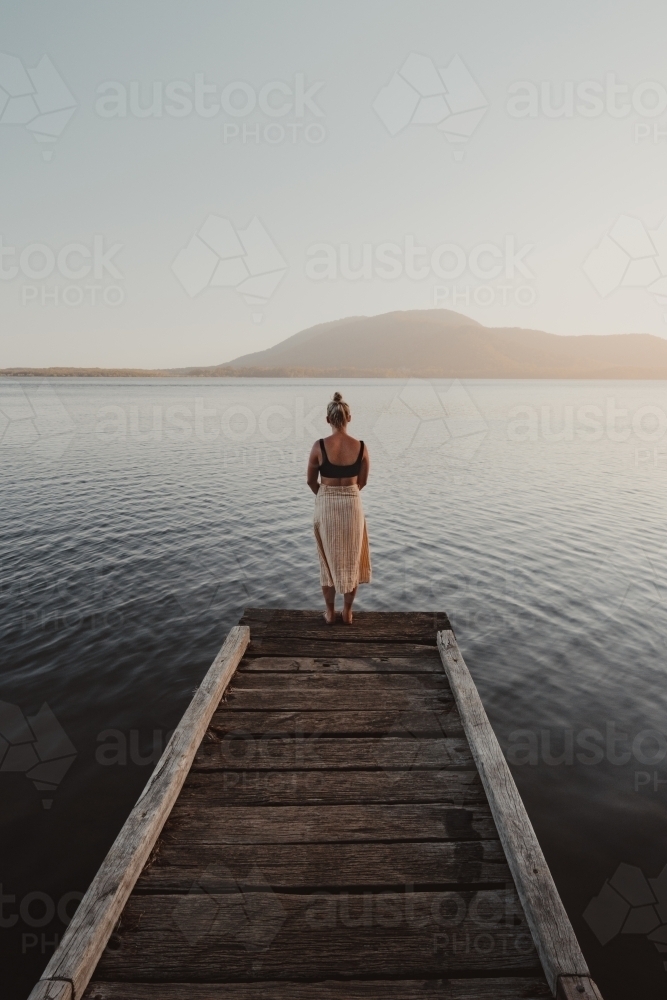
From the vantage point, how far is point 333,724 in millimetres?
5559

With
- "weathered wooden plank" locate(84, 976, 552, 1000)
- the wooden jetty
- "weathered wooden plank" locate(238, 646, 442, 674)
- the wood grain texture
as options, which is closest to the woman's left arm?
the wood grain texture

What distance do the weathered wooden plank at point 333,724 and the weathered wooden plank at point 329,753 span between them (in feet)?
0.22

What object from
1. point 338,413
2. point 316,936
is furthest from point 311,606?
point 316,936

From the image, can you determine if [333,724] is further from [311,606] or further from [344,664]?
[311,606]

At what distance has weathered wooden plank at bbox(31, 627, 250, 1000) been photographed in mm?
2965

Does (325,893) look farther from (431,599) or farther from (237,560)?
(237,560)

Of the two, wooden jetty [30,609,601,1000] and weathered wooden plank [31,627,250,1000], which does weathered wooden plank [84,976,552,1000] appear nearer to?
wooden jetty [30,609,601,1000]

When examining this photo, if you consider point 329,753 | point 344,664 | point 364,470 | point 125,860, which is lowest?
point 344,664

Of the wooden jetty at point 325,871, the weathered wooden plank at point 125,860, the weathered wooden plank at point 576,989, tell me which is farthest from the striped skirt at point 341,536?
the weathered wooden plank at point 576,989

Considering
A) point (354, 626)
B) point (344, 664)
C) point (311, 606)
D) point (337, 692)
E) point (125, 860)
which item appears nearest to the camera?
point (125, 860)

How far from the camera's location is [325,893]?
3604 millimetres

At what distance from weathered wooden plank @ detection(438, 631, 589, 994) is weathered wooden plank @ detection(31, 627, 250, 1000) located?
254 centimetres

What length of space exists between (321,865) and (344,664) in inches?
118

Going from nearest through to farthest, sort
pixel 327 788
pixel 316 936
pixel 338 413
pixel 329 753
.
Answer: pixel 316 936
pixel 327 788
pixel 329 753
pixel 338 413
